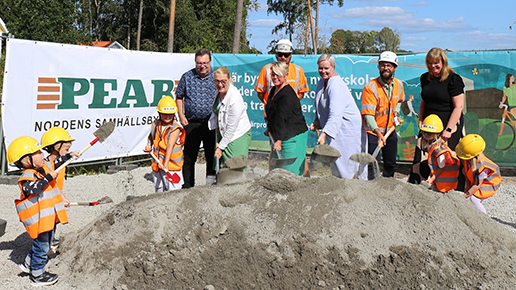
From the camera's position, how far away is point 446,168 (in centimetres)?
487

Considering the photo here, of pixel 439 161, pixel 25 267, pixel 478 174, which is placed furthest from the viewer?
pixel 439 161

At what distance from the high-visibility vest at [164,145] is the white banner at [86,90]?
8.99 feet

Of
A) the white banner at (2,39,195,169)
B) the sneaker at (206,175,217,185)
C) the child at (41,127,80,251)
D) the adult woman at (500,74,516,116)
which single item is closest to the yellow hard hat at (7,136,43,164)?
the child at (41,127,80,251)

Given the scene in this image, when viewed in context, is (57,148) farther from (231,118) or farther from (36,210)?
(231,118)

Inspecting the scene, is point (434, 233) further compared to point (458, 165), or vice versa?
point (458, 165)

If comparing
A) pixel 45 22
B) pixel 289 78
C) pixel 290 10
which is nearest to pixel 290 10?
pixel 290 10

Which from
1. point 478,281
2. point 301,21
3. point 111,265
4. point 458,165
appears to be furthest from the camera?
point 301,21

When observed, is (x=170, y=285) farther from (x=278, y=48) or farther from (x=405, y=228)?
(x=278, y=48)

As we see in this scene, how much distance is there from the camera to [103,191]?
696 centimetres

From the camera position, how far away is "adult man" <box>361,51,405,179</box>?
5488 millimetres

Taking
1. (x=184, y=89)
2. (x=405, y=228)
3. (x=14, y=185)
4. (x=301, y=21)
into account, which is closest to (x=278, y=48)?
(x=184, y=89)

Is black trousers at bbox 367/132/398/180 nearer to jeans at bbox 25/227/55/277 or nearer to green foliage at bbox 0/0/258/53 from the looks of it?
jeans at bbox 25/227/55/277

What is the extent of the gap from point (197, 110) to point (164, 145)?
0.78 m

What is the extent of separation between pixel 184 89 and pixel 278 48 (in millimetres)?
1316
